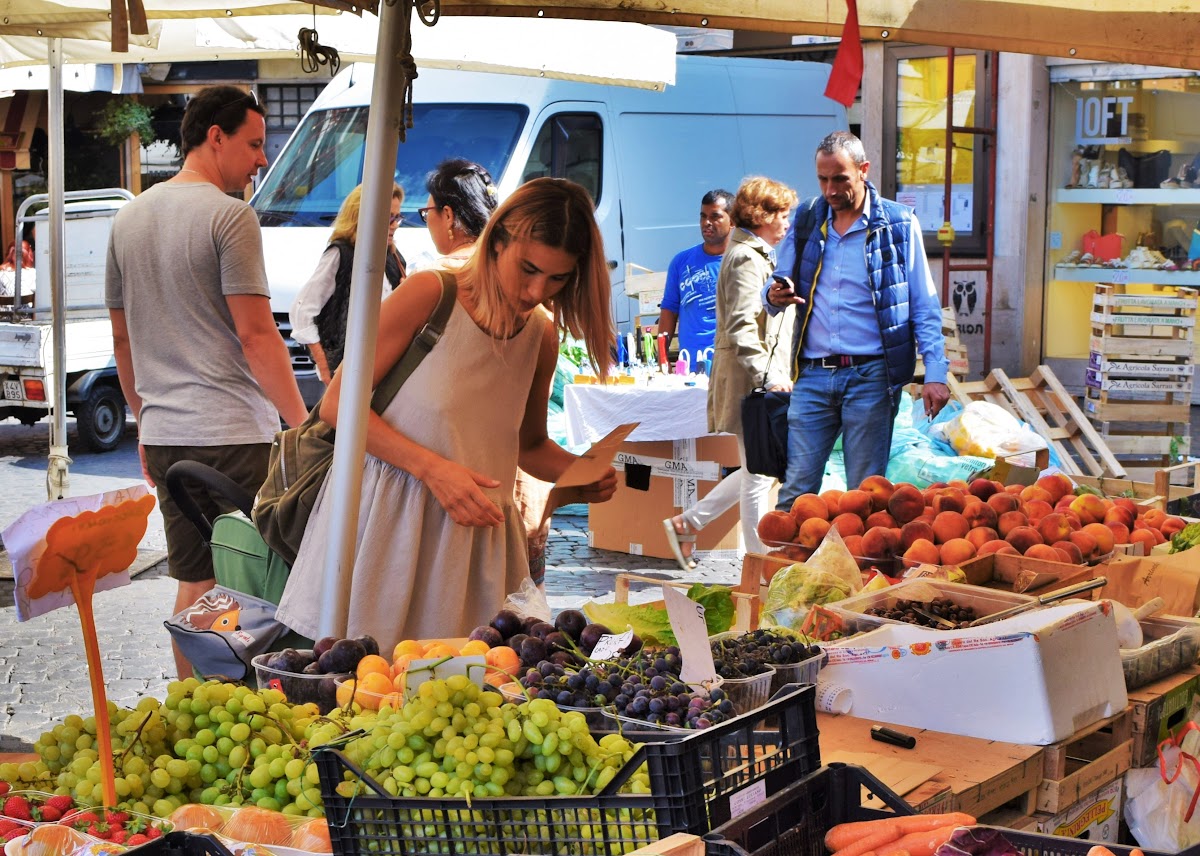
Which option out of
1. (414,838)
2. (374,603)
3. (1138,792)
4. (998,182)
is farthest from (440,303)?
(998,182)

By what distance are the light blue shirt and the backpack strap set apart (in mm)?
A: 2512

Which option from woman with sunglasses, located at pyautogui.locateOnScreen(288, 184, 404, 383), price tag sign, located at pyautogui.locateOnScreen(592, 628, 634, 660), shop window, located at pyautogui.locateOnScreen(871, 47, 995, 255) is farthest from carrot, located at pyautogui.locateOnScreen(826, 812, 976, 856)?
shop window, located at pyautogui.locateOnScreen(871, 47, 995, 255)

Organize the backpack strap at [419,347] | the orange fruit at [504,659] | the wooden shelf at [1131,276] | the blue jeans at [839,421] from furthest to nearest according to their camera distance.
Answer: the wooden shelf at [1131,276] < the blue jeans at [839,421] < the backpack strap at [419,347] < the orange fruit at [504,659]

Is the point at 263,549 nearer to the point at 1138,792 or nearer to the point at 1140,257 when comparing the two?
the point at 1138,792

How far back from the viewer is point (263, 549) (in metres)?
3.54

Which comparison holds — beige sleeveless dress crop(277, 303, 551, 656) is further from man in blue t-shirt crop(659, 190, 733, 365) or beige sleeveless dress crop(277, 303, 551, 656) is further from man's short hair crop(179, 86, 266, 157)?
man in blue t-shirt crop(659, 190, 733, 365)

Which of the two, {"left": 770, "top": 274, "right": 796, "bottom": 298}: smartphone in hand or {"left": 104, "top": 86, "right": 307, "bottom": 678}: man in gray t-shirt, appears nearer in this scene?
{"left": 104, "top": 86, "right": 307, "bottom": 678}: man in gray t-shirt

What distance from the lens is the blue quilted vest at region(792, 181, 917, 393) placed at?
17.7ft

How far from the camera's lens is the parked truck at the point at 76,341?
9.88 meters

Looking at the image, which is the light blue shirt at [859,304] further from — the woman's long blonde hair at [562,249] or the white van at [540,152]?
the white van at [540,152]

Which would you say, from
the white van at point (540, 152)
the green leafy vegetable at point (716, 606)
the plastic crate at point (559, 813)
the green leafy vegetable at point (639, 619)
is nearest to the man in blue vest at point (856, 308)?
the green leafy vegetable at point (716, 606)

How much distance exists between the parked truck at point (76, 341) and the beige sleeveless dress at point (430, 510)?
275 inches

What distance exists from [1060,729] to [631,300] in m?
Result: 7.15

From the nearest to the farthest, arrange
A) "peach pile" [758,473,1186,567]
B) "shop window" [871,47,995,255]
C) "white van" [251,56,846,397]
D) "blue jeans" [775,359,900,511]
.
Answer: "peach pile" [758,473,1186,567] < "blue jeans" [775,359,900,511] < "white van" [251,56,846,397] < "shop window" [871,47,995,255]
